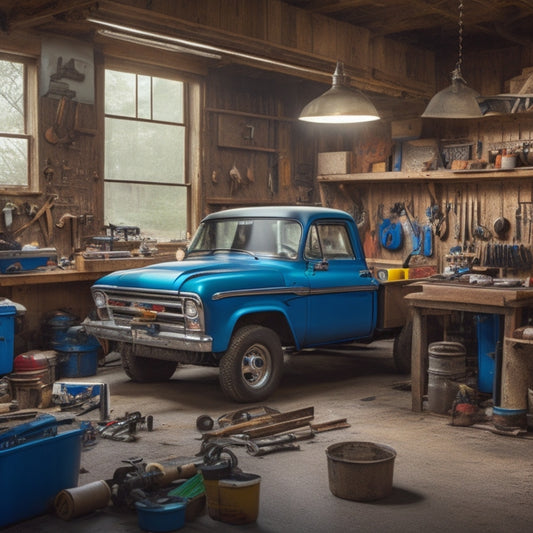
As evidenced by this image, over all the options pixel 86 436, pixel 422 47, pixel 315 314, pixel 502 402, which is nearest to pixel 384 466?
pixel 502 402

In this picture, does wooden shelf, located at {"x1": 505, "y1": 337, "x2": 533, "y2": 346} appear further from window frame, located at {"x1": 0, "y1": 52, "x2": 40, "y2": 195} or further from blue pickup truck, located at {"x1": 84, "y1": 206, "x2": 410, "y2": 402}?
window frame, located at {"x1": 0, "y1": 52, "x2": 40, "y2": 195}

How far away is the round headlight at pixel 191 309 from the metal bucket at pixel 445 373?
1992 mm

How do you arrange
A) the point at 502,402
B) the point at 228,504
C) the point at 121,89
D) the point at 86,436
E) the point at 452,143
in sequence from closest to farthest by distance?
the point at 228,504
the point at 86,436
the point at 502,402
the point at 121,89
the point at 452,143

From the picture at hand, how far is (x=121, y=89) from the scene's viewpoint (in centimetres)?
1007

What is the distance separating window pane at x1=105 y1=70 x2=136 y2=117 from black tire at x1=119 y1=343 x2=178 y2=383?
11.9ft

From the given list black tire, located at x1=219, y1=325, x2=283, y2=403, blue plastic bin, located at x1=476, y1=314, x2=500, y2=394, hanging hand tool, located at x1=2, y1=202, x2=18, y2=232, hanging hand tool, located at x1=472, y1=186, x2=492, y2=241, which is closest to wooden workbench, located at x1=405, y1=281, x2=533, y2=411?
blue plastic bin, located at x1=476, y1=314, x2=500, y2=394

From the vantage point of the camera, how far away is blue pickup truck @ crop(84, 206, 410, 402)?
6.71 metres

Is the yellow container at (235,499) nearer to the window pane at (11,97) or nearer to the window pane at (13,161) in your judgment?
the window pane at (13,161)

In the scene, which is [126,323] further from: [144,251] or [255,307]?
[144,251]

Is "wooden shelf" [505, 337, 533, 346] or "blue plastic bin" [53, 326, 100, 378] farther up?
A: "wooden shelf" [505, 337, 533, 346]

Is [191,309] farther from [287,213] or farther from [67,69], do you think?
[67,69]

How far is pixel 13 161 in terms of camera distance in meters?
8.97

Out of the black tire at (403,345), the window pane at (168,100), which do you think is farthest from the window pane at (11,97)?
the black tire at (403,345)

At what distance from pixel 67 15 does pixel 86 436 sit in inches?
161
